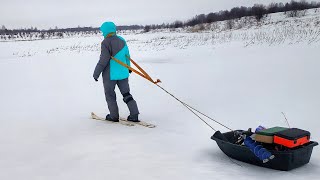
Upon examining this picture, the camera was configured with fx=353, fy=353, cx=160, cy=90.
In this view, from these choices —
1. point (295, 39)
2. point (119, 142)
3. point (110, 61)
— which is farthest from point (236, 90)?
point (295, 39)

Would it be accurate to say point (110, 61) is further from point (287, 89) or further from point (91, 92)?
point (287, 89)

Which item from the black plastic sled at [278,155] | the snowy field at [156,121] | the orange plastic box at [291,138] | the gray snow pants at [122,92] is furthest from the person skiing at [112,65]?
the orange plastic box at [291,138]

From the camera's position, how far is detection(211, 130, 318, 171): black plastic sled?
12.4ft

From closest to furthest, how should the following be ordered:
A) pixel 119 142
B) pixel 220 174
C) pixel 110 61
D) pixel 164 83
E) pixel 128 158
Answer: pixel 220 174
pixel 128 158
pixel 119 142
pixel 110 61
pixel 164 83

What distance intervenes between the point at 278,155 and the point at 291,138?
241mm

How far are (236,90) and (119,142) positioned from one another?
4.42 m

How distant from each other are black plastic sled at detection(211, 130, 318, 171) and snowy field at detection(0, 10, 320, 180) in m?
0.09

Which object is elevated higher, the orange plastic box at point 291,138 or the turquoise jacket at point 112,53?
the turquoise jacket at point 112,53

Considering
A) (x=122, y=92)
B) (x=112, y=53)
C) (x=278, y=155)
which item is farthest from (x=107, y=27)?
(x=278, y=155)

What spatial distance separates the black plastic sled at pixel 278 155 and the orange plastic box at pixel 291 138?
0.06m

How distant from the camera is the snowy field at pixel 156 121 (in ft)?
13.4

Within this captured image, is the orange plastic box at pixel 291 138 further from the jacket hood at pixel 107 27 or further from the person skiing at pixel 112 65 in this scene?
the jacket hood at pixel 107 27

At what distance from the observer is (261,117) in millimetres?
6297

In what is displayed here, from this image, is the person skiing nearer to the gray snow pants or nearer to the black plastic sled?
the gray snow pants
